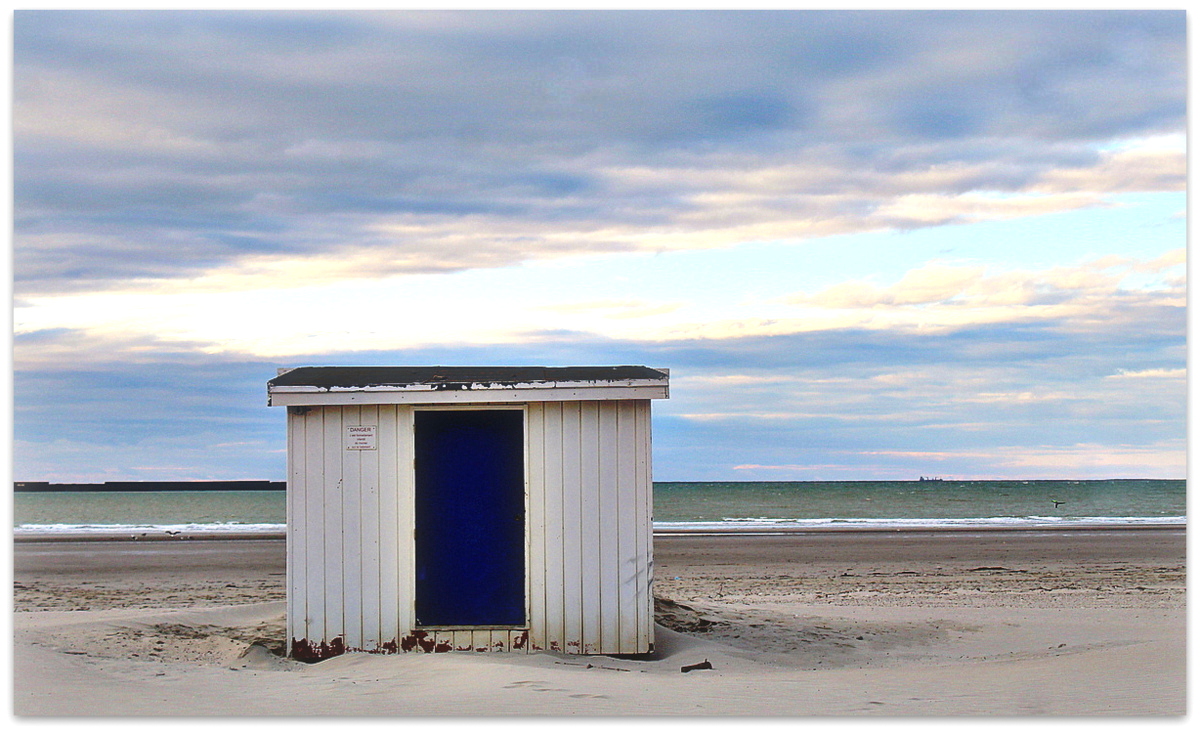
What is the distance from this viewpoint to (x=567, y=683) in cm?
689

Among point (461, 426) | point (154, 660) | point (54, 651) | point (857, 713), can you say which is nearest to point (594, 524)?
point (461, 426)

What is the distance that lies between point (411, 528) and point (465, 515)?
0.43 m

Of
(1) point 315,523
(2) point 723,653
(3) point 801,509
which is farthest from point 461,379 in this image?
(3) point 801,509

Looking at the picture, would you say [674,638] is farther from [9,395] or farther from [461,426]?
[9,395]

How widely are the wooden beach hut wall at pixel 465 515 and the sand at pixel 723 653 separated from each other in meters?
0.31

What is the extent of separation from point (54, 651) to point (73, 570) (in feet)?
38.5

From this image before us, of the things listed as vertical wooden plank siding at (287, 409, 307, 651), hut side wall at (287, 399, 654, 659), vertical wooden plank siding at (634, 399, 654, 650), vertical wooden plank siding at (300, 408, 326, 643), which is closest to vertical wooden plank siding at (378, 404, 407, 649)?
hut side wall at (287, 399, 654, 659)

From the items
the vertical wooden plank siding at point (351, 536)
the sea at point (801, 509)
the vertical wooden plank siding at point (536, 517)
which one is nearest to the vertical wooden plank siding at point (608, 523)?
the vertical wooden plank siding at point (536, 517)

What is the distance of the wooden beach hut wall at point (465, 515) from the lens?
827 centimetres

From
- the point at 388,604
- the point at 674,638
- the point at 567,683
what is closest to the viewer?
the point at 567,683

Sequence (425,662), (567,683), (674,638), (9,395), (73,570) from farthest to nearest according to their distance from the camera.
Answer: (73,570) < (674,638) < (425,662) < (567,683) < (9,395)

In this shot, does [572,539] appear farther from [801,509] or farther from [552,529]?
[801,509]

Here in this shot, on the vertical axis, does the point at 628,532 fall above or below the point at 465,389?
below

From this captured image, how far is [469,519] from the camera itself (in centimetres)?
843
